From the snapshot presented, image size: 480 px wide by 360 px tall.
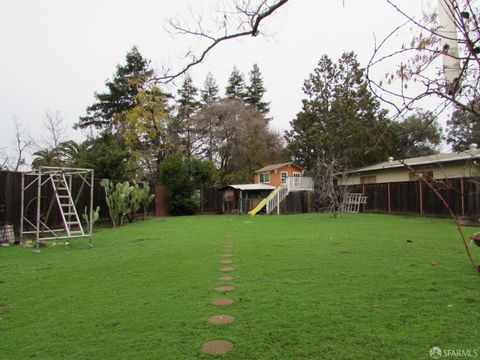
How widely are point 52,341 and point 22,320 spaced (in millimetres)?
765

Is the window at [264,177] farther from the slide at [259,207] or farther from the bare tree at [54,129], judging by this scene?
the bare tree at [54,129]

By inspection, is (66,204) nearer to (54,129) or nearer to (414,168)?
(414,168)

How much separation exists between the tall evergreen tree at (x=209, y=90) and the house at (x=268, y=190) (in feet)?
44.5

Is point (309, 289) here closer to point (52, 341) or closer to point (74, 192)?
point (52, 341)

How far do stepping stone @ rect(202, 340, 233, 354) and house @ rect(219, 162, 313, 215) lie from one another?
20.0m

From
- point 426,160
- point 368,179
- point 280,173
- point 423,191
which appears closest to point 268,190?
point 280,173

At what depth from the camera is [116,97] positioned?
1185 inches

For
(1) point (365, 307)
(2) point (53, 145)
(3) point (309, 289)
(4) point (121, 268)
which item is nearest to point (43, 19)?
(4) point (121, 268)

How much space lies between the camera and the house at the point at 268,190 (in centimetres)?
2312

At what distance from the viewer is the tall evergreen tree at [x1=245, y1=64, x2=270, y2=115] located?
133ft

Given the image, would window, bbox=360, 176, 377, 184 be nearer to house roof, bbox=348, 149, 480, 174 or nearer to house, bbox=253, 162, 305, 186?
house roof, bbox=348, 149, 480, 174

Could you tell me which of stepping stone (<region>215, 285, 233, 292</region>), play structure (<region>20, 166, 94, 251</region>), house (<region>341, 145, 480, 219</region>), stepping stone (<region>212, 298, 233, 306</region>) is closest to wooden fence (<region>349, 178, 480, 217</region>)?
house (<region>341, 145, 480, 219</region>)

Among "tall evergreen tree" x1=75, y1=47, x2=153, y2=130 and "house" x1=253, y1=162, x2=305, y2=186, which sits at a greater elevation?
"tall evergreen tree" x1=75, y1=47, x2=153, y2=130

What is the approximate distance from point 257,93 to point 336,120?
1370cm
